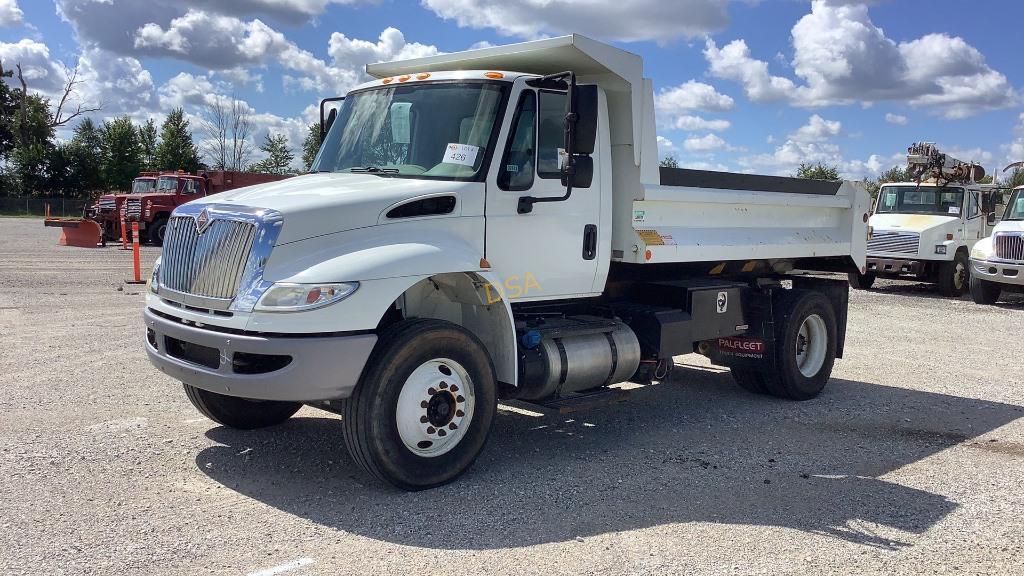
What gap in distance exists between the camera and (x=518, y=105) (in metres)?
6.01

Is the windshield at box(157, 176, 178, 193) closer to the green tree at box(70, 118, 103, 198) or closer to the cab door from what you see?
the cab door

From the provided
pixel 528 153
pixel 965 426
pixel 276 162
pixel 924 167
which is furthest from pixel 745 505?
pixel 276 162

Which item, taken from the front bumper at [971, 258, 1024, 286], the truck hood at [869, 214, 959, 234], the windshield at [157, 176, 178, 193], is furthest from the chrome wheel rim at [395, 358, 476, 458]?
the windshield at [157, 176, 178, 193]

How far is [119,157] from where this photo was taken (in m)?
61.7

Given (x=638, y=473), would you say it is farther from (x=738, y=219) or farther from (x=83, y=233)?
Result: (x=83, y=233)

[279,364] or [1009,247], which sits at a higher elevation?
[1009,247]

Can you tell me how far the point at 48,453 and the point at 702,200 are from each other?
209 inches

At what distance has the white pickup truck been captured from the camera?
16.6 meters

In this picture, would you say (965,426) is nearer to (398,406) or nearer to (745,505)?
(745,505)

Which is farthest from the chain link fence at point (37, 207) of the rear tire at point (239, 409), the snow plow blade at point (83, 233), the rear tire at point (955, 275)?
the rear tire at point (239, 409)

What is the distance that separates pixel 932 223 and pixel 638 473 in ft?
51.9

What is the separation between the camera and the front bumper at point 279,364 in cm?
485

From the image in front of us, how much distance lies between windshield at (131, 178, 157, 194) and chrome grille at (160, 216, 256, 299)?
2378cm

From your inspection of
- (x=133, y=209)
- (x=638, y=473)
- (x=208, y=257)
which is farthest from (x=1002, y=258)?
(x=133, y=209)
